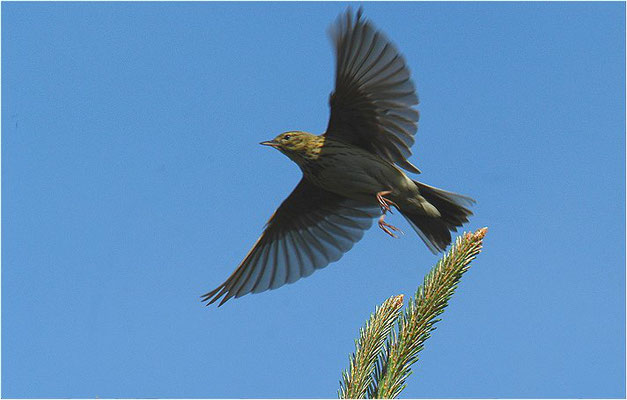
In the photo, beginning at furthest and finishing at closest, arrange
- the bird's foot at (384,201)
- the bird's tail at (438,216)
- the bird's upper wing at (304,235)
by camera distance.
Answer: the bird's upper wing at (304,235) → the bird's tail at (438,216) → the bird's foot at (384,201)

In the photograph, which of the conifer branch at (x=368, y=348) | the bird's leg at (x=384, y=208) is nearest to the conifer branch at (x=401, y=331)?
the conifer branch at (x=368, y=348)

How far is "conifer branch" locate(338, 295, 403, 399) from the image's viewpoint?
3.13m

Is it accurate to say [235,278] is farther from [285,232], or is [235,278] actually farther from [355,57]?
[355,57]

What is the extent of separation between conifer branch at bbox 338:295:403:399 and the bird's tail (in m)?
2.97

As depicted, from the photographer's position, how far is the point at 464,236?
144 inches

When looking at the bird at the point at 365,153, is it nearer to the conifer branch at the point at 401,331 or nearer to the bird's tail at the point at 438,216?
the bird's tail at the point at 438,216

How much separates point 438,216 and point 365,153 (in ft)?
3.26

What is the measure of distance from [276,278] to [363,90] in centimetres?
228

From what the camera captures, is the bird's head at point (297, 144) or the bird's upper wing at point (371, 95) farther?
the bird's head at point (297, 144)

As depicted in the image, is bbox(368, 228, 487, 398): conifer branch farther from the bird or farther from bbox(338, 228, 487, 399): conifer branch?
the bird

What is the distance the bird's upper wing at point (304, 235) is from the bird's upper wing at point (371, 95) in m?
1.00

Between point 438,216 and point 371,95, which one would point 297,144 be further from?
point 438,216

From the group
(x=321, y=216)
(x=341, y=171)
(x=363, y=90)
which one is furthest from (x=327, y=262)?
(x=363, y=90)

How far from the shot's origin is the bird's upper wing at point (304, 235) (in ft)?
23.2
